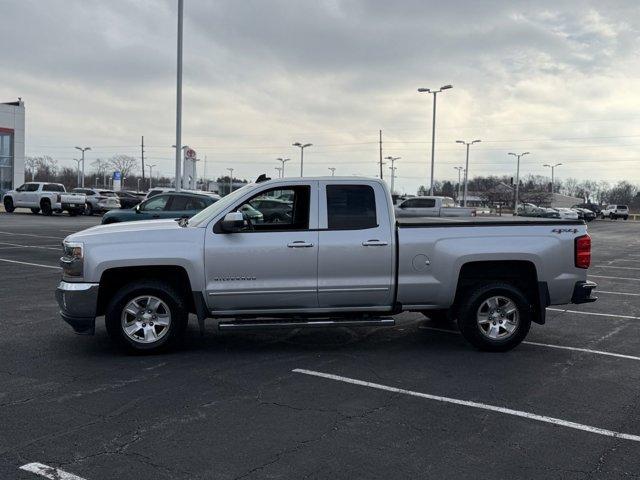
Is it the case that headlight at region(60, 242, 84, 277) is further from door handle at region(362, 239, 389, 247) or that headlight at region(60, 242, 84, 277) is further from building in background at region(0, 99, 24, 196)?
building in background at region(0, 99, 24, 196)

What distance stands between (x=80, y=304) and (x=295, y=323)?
7.42 feet

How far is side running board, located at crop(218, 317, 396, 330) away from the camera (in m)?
6.48

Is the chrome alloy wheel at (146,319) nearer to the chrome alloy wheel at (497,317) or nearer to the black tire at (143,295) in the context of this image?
the black tire at (143,295)

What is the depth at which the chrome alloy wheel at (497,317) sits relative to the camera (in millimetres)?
7043

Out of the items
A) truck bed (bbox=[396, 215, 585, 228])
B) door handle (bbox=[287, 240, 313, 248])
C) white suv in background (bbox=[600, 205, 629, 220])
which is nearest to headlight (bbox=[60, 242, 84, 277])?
door handle (bbox=[287, 240, 313, 248])

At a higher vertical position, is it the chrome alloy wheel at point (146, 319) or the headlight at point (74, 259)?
the headlight at point (74, 259)

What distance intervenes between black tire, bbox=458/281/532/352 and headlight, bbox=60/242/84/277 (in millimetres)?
4207

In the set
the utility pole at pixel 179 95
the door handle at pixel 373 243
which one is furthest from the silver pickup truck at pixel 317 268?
the utility pole at pixel 179 95

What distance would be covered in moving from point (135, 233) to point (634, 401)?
510 cm

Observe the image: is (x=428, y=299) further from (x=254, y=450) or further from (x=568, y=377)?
(x=254, y=450)

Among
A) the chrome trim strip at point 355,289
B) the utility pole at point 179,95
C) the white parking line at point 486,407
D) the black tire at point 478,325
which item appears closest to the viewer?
the white parking line at point 486,407

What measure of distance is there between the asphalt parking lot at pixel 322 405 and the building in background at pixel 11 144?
51.6 m

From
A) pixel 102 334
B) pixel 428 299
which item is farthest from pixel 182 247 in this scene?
pixel 428 299

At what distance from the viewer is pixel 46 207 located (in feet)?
124
